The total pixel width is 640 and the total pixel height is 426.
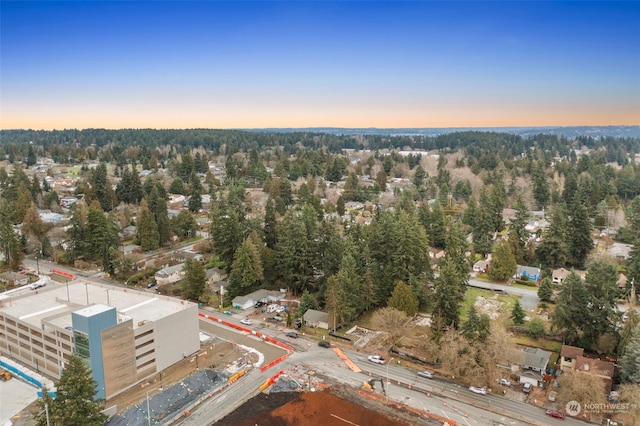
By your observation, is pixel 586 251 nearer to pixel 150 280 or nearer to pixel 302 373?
pixel 302 373

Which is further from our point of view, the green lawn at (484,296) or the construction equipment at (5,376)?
the green lawn at (484,296)

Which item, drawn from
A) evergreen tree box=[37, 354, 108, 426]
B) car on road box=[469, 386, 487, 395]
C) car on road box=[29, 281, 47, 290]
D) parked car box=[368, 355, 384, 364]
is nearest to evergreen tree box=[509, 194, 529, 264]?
parked car box=[368, 355, 384, 364]

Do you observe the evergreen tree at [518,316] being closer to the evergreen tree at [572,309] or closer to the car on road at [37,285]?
the evergreen tree at [572,309]

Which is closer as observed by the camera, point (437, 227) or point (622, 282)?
point (622, 282)

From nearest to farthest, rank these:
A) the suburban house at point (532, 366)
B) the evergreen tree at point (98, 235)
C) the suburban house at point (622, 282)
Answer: the suburban house at point (532, 366)
the suburban house at point (622, 282)
the evergreen tree at point (98, 235)

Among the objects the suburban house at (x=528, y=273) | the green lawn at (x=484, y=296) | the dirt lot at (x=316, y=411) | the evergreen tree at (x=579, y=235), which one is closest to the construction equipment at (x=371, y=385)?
the dirt lot at (x=316, y=411)

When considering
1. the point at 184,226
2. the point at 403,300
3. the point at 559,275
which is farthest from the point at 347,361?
the point at 184,226

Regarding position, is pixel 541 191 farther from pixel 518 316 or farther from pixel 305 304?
pixel 305 304
